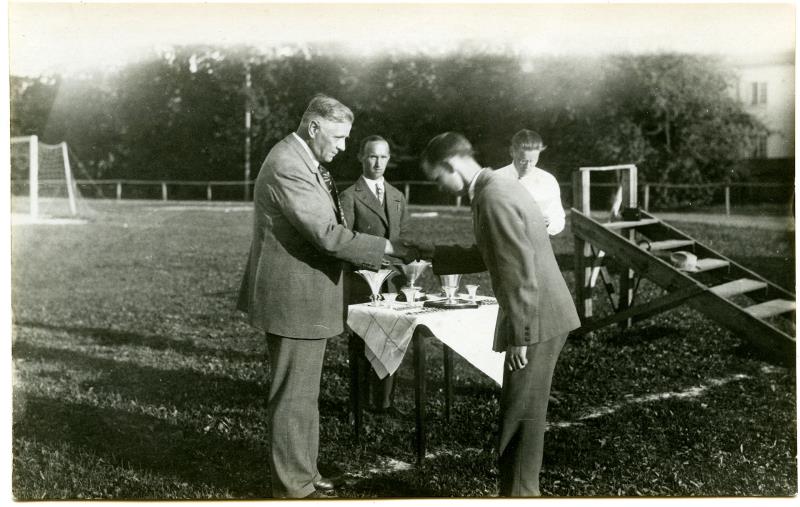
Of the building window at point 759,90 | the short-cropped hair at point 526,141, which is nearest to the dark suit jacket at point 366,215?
the short-cropped hair at point 526,141

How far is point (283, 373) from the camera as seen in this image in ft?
13.1

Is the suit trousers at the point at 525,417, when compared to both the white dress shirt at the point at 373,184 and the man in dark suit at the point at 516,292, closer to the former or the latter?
the man in dark suit at the point at 516,292

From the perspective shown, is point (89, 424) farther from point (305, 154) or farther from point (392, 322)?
point (305, 154)

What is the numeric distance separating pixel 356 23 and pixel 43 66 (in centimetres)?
215

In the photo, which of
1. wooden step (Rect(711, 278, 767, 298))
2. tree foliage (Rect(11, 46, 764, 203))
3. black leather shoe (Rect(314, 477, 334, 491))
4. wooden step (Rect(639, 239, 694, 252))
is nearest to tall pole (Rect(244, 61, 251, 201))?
tree foliage (Rect(11, 46, 764, 203))

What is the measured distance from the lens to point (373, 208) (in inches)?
239

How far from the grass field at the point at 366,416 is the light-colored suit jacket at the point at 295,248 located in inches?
43.7

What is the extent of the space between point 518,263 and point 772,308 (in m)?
4.70

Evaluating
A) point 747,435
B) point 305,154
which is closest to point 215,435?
point 305,154

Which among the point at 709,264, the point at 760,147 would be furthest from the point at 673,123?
the point at 709,264

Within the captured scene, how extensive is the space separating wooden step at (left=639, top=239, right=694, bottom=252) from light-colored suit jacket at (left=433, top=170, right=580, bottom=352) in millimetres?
4860

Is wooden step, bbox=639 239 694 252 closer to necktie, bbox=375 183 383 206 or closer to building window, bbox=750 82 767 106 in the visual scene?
building window, bbox=750 82 767 106

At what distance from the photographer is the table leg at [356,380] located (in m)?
5.25

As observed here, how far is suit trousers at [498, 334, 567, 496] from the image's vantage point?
3639 mm
